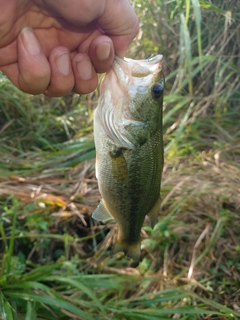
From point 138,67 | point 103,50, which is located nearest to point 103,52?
point 103,50

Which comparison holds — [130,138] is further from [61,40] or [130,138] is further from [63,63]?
[61,40]

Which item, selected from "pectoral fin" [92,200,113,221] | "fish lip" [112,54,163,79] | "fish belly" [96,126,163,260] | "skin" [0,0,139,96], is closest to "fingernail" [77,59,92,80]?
"skin" [0,0,139,96]

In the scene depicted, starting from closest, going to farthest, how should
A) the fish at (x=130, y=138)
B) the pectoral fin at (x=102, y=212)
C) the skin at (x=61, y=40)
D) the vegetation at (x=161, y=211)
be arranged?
the skin at (x=61, y=40)
the fish at (x=130, y=138)
the pectoral fin at (x=102, y=212)
the vegetation at (x=161, y=211)

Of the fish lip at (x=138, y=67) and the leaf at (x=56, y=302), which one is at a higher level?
the fish lip at (x=138, y=67)

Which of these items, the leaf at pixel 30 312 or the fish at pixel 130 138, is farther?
the leaf at pixel 30 312

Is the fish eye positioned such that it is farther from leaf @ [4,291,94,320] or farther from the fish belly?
leaf @ [4,291,94,320]

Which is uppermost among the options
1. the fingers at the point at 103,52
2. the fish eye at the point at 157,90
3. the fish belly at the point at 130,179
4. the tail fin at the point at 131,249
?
the fingers at the point at 103,52

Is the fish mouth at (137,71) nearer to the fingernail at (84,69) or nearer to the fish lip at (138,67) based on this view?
the fish lip at (138,67)

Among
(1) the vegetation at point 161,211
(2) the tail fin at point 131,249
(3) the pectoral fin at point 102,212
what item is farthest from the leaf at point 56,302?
(3) the pectoral fin at point 102,212
